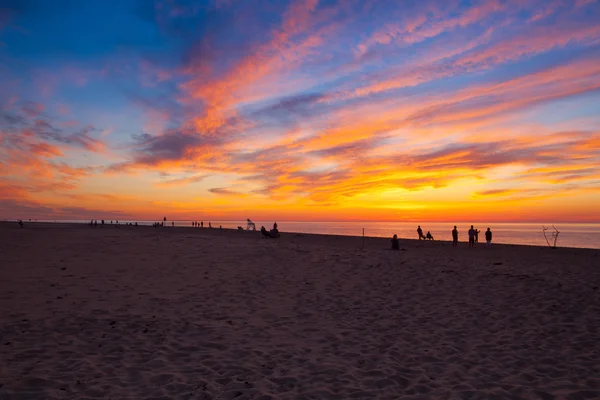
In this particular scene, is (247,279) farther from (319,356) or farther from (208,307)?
(319,356)

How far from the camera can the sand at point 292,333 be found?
6707mm

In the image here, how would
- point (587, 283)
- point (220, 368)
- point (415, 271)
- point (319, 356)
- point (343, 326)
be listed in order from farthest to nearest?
point (415, 271) < point (587, 283) < point (343, 326) < point (319, 356) < point (220, 368)

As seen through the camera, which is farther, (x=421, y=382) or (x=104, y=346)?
(x=104, y=346)

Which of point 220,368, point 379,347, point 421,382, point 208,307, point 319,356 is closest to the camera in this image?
point 421,382

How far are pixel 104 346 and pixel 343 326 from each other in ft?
19.3

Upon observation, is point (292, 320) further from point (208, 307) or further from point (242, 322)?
point (208, 307)

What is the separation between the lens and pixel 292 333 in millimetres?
9883

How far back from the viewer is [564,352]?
8.52 m

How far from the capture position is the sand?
6.71 m

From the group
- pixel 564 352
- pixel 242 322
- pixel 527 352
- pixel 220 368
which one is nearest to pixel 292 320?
pixel 242 322

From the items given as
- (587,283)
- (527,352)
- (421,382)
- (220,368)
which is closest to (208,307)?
(220,368)

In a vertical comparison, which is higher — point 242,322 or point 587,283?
point 587,283

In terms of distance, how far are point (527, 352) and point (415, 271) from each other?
10768 mm

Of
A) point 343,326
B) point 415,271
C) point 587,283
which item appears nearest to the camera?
point 343,326
